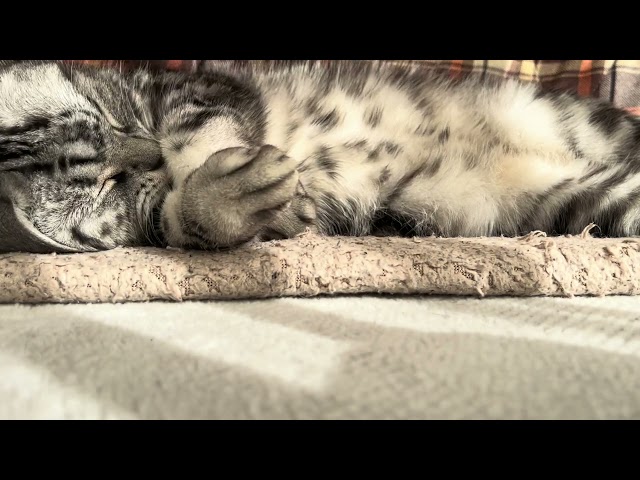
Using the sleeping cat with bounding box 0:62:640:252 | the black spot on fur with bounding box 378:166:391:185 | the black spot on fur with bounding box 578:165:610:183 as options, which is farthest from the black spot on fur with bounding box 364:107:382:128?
the black spot on fur with bounding box 578:165:610:183

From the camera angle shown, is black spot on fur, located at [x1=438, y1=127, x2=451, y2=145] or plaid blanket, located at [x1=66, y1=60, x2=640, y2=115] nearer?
black spot on fur, located at [x1=438, y1=127, x2=451, y2=145]

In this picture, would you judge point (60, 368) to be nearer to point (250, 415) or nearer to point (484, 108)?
point (250, 415)

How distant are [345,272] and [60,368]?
48 cm

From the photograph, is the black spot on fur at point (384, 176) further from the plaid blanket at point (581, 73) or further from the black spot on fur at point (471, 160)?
the plaid blanket at point (581, 73)

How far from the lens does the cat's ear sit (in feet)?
3.25

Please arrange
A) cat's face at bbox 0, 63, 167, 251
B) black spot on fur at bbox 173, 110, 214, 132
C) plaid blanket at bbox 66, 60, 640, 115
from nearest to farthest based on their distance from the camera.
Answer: cat's face at bbox 0, 63, 167, 251
black spot on fur at bbox 173, 110, 214, 132
plaid blanket at bbox 66, 60, 640, 115

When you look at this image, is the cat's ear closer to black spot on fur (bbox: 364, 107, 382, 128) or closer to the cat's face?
the cat's face

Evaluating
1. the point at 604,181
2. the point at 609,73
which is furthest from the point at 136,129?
the point at 609,73

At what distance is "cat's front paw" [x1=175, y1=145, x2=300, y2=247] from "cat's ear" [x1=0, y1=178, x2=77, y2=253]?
292 mm

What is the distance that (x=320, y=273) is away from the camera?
0.95 metres

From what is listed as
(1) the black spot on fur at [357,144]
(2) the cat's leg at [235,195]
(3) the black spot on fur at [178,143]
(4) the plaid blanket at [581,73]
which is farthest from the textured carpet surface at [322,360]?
(4) the plaid blanket at [581,73]

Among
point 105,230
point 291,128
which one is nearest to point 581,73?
point 291,128

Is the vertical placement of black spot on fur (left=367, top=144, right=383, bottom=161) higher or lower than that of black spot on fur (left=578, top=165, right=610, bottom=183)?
higher

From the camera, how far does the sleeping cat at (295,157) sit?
1.02 meters
